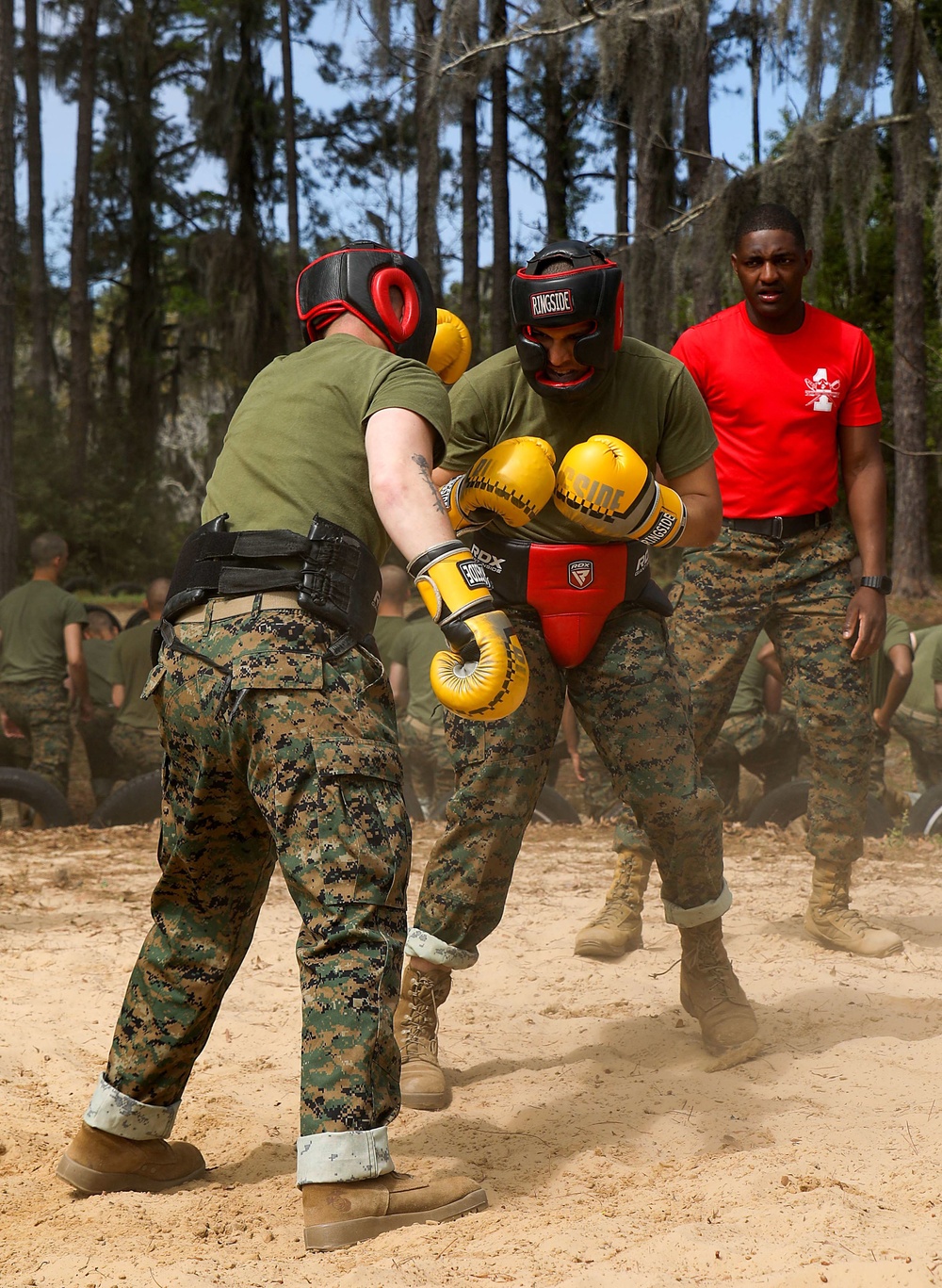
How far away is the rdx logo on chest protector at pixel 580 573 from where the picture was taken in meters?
3.37

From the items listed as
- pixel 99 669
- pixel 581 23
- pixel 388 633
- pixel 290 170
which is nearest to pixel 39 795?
pixel 99 669

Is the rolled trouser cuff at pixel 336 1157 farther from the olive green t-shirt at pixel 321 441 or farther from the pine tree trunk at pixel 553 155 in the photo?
the pine tree trunk at pixel 553 155

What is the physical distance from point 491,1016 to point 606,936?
0.57 meters

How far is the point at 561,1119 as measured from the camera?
320 centimetres

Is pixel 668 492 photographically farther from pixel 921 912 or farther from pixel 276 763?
pixel 921 912

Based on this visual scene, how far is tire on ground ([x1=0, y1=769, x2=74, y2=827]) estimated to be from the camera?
7.69m

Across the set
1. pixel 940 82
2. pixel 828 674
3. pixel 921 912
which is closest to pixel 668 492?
pixel 828 674

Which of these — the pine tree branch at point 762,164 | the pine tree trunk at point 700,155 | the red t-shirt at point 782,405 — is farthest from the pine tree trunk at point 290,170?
the red t-shirt at point 782,405

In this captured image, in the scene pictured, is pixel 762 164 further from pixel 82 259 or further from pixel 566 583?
pixel 82 259

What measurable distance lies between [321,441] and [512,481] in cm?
63

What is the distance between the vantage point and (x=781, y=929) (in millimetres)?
4770

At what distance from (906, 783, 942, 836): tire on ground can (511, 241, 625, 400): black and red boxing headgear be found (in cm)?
417

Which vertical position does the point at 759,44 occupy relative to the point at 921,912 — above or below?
above

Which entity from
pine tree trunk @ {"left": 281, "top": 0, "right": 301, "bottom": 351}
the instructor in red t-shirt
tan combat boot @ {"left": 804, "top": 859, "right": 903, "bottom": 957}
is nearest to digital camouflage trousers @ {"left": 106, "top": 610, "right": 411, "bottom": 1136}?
the instructor in red t-shirt
